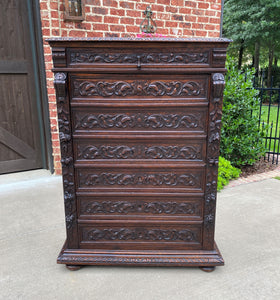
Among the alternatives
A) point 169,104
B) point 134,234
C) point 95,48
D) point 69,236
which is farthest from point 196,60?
point 69,236

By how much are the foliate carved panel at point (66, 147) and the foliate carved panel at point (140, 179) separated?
0.33 feet

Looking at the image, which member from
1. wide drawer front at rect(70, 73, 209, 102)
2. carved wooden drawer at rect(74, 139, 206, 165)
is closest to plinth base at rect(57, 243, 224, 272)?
carved wooden drawer at rect(74, 139, 206, 165)

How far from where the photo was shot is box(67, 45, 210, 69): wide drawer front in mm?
1830

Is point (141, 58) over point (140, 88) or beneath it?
over

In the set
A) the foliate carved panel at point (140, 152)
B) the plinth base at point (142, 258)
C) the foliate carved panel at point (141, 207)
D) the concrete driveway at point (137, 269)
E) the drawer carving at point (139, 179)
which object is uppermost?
the foliate carved panel at point (140, 152)

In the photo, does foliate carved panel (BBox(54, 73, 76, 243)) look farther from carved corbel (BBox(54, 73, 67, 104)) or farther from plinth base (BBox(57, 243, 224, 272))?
plinth base (BBox(57, 243, 224, 272))

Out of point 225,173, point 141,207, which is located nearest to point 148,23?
point 225,173

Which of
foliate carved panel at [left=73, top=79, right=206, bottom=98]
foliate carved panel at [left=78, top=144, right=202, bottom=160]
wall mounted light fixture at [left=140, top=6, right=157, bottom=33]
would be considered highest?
wall mounted light fixture at [left=140, top=6, right=157, bottom=33]

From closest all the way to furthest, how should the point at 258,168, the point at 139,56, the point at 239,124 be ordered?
the point at 139,56 < the point at 239,124 < the point at 258,168

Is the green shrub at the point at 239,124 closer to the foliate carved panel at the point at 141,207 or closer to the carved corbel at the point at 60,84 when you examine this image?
the foliate carved panel at the point at 141,207

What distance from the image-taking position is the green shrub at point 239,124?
4.46 meters

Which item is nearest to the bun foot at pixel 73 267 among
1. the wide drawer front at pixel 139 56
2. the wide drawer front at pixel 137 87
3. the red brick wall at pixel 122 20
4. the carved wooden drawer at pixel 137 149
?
the carved wooden drawer at pixel 137 149

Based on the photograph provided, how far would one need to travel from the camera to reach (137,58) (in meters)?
1.83

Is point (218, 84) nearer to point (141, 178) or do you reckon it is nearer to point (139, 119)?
point (139, 119)
